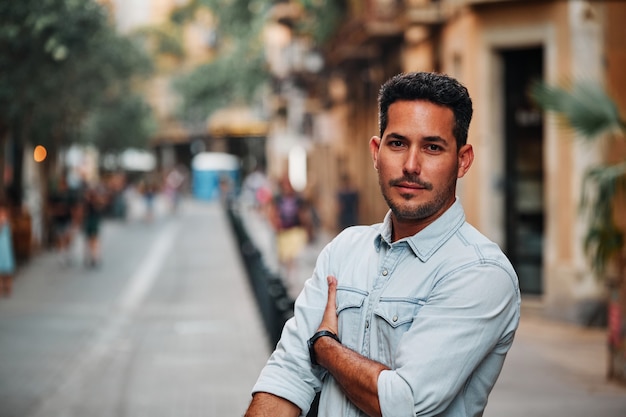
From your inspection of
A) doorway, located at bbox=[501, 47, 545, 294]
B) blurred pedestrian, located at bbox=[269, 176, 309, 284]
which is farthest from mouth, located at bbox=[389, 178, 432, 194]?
blurred pedestrian, located at bbox=[269, 176, 309, 284]

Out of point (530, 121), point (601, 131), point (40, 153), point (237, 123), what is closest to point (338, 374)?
point (601, 131)

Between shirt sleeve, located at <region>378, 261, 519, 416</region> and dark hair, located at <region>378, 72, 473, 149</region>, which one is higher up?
dark hair, located at <region>378, 72, 473, 149</region>

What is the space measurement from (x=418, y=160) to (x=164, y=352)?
9.94m

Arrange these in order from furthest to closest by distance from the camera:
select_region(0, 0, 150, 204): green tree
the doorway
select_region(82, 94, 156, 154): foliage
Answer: select_region(82, 94, 156, 154): foliage → select_region(0, 0, 150, 204): green tree → the doorway

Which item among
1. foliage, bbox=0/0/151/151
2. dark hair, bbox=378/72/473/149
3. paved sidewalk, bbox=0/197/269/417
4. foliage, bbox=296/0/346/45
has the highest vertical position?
foliage, bbox=296/0/346/45

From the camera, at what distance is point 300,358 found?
9.51 feet

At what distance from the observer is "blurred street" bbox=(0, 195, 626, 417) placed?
9312 millimetres

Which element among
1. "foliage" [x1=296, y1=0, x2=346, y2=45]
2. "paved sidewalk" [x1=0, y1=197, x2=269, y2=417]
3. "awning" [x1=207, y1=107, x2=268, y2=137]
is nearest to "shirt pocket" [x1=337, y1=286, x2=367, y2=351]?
"paved sidewalk" [x1=0, y1=197, x2=269, y2=417]

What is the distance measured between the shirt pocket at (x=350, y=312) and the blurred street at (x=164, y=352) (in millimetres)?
6085

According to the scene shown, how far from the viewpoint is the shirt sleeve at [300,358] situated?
286cm

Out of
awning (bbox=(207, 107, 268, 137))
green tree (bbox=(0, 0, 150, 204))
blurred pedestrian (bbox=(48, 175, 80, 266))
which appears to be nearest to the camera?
green tree (bbox=(0, 0, 150, 204))

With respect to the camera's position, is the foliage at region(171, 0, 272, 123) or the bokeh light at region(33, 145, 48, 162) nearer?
the bokeh light at region(33, 145, 48, 162)

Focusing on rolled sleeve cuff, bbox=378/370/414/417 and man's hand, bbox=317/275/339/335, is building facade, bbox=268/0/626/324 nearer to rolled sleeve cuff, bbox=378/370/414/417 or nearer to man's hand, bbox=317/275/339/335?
man's hand, bbox=317/275/339/335

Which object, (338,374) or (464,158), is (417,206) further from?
(338,374)
